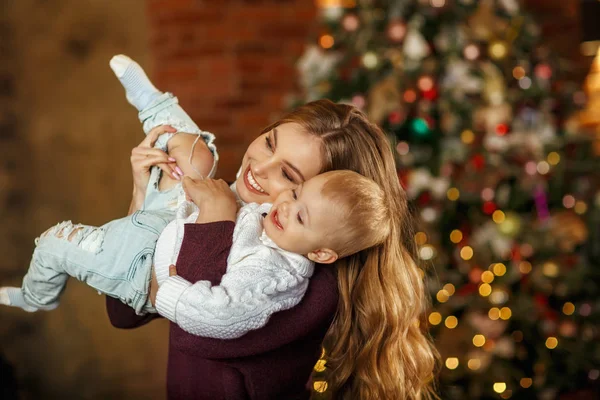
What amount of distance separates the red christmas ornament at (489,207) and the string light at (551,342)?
0.59 metres

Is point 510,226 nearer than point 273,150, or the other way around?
point 273,150

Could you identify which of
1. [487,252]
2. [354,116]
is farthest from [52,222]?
[354,116]

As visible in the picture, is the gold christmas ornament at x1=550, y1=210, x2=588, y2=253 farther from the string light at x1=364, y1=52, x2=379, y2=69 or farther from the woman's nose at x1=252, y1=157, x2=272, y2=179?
the woman's nose at x1=252, y1=157, x2=272, y2=179

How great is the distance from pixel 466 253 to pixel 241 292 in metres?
1.92

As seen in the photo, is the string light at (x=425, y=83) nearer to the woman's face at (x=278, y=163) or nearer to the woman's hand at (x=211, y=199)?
the woman's face at (x=278, y=163)

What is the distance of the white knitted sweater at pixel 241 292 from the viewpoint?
122cm

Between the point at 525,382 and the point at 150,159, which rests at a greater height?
the point at 150,159

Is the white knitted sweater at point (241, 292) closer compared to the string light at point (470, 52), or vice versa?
the white knitted sweater at point (241, 292)

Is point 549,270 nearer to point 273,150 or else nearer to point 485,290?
point 485,290

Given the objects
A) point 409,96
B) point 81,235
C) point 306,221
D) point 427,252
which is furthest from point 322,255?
point 409,96

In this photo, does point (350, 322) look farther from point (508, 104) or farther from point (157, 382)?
point (157, 382)

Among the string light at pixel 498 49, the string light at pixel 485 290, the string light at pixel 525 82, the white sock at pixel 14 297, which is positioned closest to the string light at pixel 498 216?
the string light at pixel 485 290

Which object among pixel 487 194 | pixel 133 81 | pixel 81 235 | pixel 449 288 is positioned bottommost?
pixel 449 288

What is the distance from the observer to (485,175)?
9.75 ft
